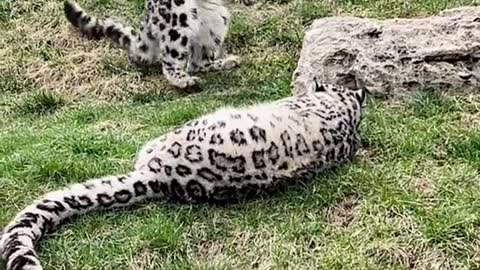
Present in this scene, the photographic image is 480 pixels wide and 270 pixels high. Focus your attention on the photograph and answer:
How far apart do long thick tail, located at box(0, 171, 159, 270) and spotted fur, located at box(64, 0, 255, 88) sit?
3.30 metres

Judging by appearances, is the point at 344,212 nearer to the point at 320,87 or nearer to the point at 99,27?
the point at 320,87

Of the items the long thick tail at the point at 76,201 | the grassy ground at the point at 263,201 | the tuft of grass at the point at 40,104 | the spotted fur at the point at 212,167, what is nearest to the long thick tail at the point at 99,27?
the grassy ground at the point at 263,201

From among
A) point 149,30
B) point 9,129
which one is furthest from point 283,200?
point 149,30

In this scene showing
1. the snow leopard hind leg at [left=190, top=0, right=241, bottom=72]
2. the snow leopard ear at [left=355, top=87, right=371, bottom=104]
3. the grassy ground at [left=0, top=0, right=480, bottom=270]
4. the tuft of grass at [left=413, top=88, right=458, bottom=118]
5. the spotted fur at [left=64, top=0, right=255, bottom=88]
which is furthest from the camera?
the snow leopard hind leg at [left=190, top=0, right=241, bottom=72]

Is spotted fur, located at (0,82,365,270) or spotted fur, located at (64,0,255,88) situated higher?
spotted fur, located at (0,82,365,270)

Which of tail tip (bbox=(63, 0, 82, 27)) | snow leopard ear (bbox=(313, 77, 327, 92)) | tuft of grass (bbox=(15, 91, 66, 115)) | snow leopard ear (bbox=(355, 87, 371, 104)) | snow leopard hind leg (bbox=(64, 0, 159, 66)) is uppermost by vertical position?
snow leopard ear (bbox=(313, 77, 327, 92))

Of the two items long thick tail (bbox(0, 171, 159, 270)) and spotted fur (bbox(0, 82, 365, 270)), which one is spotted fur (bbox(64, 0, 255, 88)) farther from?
long thick tail (bbox(0, 171, 159, 270))

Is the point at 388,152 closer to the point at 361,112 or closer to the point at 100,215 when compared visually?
the point at 361,112

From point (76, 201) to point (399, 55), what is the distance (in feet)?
8.83

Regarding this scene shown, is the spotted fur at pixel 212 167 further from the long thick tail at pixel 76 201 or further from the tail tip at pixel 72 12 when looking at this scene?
the tail tip at pixel 72 12

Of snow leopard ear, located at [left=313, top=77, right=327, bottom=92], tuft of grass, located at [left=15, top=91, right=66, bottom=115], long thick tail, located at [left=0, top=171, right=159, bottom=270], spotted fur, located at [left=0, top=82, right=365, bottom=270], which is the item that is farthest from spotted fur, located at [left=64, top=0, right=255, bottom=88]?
long thick tail, located at [left=0, top=171, right=159, bottom=270]

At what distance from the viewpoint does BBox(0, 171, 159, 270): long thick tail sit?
5016mm

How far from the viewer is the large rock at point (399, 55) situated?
6.92 m

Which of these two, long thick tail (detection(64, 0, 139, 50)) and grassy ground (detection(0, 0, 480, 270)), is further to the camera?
long thick tail (detection(64, 0, 139, 50))
